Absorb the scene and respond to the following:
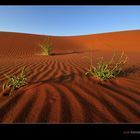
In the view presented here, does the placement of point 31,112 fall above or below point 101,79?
below

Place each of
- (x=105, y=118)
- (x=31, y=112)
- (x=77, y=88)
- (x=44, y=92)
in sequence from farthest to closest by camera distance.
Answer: (x=77, y=88), (x=44, y=92), (x=31, y=112), (x=105, y=118)

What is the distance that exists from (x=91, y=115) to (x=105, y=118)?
0.43 ft

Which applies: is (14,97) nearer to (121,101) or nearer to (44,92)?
(44,92)

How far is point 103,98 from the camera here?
2.58m
